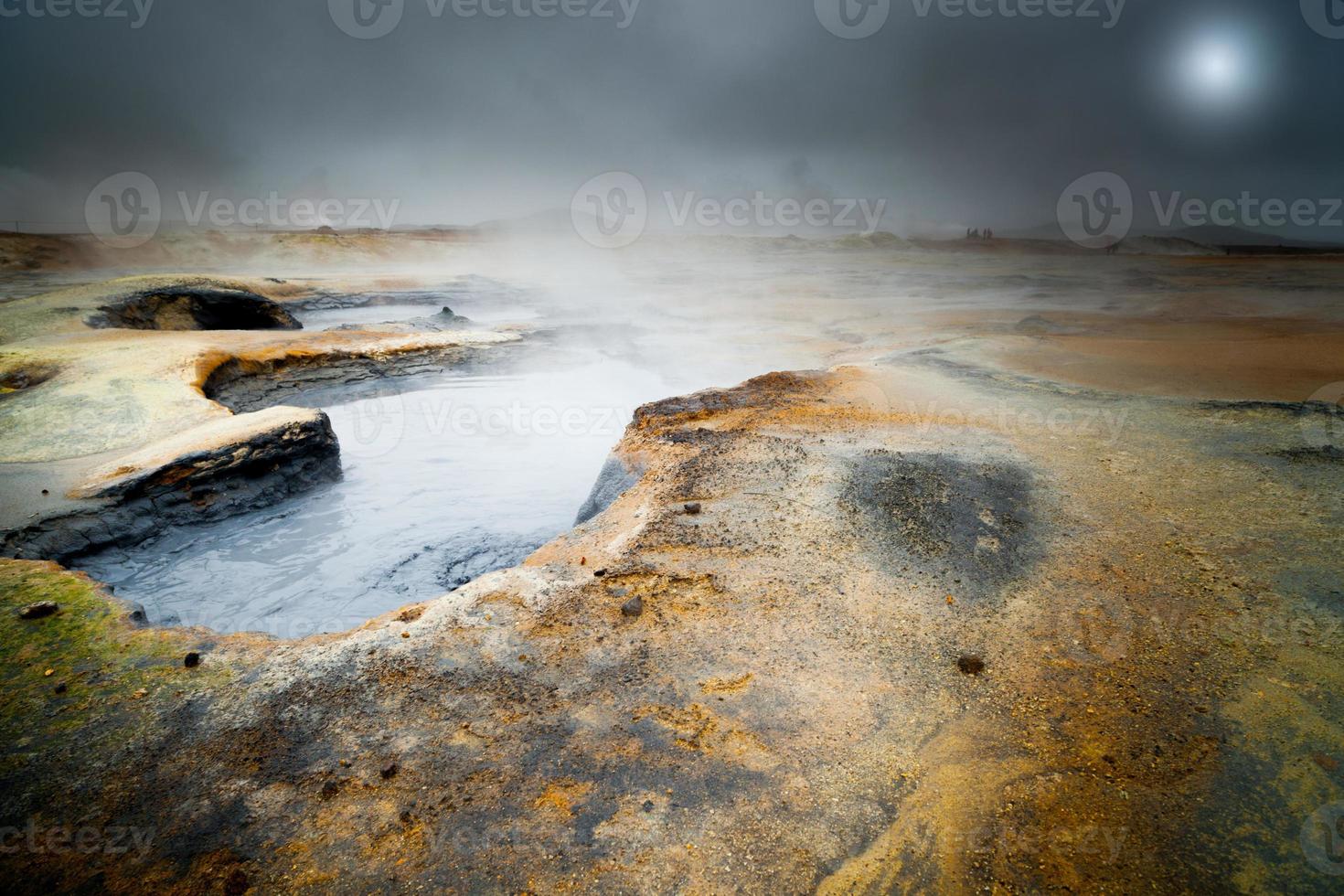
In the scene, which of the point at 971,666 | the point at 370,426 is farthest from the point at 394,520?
the point at 971,666

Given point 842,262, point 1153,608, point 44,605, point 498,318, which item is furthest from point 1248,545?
point 842,262

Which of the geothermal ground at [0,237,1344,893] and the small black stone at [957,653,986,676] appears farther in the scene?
the small black stone at [957,653,986,676]

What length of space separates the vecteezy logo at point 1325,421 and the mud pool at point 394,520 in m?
6.78

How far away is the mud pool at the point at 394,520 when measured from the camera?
4.80m

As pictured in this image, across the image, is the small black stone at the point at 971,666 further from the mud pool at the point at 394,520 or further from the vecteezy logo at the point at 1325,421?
the vecteezy logo at the point at 1325,421

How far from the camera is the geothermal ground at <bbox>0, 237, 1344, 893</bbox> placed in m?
2.05

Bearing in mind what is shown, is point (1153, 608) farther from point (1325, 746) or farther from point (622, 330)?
point (622, 330)
